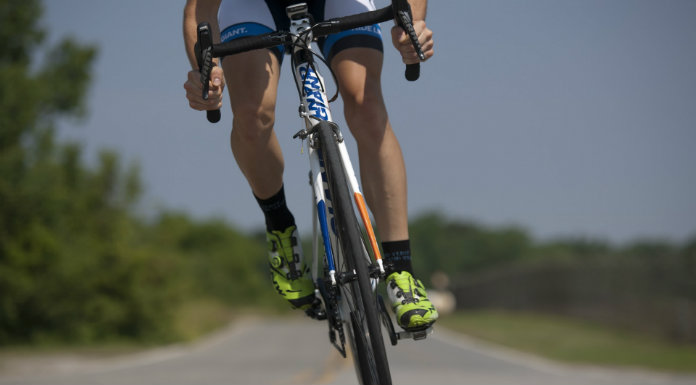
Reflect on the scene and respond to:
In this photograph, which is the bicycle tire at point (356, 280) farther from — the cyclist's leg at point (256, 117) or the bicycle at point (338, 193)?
the cyclist's leg at point (256, 117)

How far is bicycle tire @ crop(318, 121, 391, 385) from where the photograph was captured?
224 centimetres

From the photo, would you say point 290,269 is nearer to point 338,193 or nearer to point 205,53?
point 338,193

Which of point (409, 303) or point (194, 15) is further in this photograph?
point (194, 15)

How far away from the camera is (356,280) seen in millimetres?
2348

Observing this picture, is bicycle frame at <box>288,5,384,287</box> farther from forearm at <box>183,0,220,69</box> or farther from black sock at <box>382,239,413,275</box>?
forearm at <box>183,0,220,69</box>

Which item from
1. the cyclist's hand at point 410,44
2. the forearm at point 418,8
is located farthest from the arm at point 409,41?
the forearm at point 418,8

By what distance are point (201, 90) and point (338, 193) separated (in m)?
0.64

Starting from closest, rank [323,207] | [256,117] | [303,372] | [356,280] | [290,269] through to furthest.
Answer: [356,280], [323,207], [256,117], [290,269], [303,372]

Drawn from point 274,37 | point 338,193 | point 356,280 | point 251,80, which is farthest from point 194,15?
point 356,280

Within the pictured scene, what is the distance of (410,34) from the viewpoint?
2.40 meters

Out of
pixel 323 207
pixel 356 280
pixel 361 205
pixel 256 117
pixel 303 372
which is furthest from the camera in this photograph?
pixel 303 372

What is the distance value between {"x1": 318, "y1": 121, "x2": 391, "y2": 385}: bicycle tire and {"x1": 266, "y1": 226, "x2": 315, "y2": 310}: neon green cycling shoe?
0.55 metres

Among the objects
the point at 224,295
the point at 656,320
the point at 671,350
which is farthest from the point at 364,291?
the point at 224,295

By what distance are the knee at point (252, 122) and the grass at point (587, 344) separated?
13980 mm
